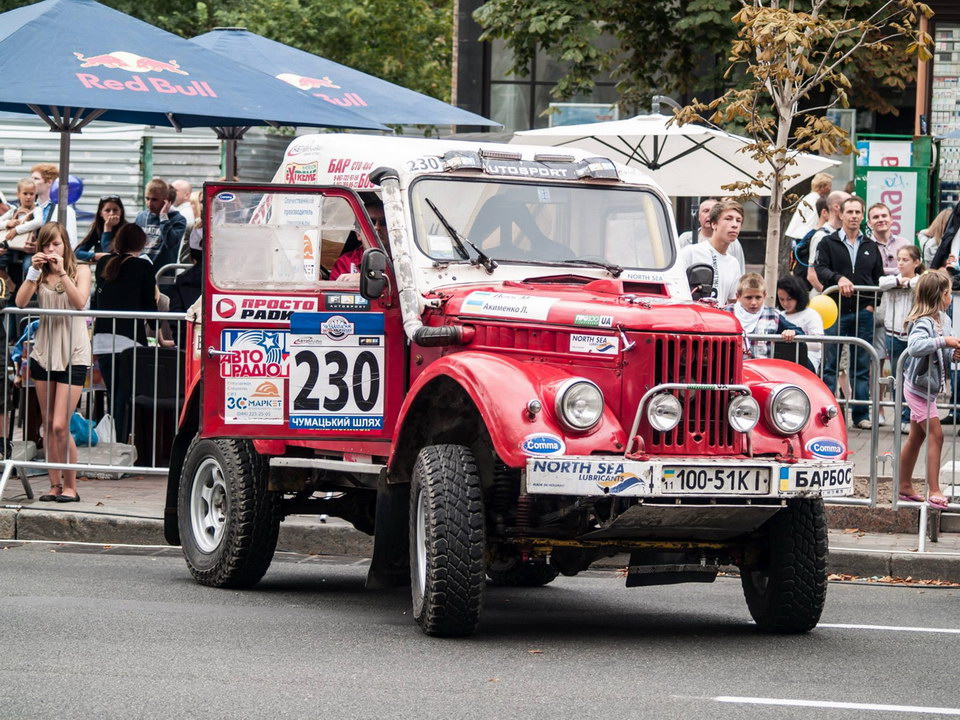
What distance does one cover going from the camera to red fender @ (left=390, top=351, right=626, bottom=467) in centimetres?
754

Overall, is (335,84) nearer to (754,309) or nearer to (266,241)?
(754,309)

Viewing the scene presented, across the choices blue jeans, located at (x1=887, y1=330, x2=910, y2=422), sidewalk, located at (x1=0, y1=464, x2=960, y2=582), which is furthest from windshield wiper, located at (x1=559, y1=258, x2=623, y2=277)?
blue jeans, located at (x1=887, y1=330, x2=910, y2=422)

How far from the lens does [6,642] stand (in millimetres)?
7570

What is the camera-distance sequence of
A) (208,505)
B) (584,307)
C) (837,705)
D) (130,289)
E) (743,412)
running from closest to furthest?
(837,705)
(743,412)
(584,307)
(208,505)
(130,289)

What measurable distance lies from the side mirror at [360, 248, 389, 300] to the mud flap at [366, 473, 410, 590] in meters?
0.95

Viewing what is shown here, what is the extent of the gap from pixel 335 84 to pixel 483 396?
7.95 m

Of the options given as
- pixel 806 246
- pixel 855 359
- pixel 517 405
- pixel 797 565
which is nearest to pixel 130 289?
pixel 855 359

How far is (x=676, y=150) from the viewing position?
55.5ft

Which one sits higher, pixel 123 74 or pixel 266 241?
pixel 123 74

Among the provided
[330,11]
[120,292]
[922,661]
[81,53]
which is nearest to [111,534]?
[120,292]

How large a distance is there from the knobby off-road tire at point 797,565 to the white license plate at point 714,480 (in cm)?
53

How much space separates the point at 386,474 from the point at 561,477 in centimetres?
149

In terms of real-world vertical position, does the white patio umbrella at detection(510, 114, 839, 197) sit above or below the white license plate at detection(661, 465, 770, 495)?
above

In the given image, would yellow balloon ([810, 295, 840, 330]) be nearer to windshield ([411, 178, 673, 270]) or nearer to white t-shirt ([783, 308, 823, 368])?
white t-shirt ([783, 308, 823, 368])
